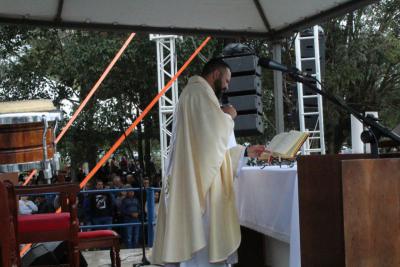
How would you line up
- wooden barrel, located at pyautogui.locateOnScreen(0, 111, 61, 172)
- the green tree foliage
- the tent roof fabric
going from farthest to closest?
the green tree foliage
the tent roof fabric
wooden barrel, located at pyautogui.locateOnScreen(0, 111, 61, 172)

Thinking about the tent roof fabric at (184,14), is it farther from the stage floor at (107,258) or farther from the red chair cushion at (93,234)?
the stage floor at (107,258)

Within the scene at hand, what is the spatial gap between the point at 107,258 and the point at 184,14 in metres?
3.72

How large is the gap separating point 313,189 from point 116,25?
3841 mm

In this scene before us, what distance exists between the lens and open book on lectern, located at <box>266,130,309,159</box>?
3.71 metres

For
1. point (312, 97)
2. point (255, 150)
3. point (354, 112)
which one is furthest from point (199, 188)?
point (312, 97)

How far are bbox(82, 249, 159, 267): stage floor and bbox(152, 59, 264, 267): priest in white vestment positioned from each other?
3.46 metres

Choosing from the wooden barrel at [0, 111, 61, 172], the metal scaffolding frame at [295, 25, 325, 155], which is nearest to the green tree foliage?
the metal scaffolding frame at [295, 25, 325, 155]

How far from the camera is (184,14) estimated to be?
18.3 ft

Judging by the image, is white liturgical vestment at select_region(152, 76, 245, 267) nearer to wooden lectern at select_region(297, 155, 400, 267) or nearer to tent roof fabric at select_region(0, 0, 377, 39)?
wooden lectern at select_region(297, 155, 400, 267)

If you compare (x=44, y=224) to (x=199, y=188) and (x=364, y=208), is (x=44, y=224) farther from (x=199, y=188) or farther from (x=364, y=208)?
(x=364, y=208)

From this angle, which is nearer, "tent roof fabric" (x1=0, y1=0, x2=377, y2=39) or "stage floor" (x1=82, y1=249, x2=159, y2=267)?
"tent roof fabric" (x1=0, y1=0, x2=377, y2=39)

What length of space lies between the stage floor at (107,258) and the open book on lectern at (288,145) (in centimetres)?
369

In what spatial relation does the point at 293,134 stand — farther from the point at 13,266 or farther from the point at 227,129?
the point at 13,266

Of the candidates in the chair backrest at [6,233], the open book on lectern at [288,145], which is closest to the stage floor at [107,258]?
the chair backrest at [6,233]
